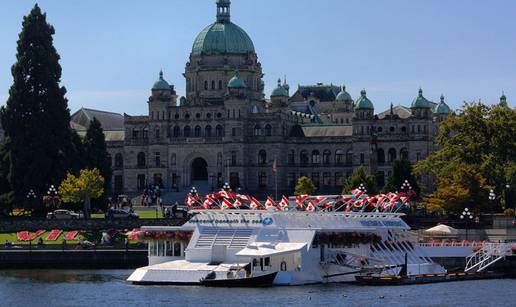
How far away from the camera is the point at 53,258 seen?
381ft

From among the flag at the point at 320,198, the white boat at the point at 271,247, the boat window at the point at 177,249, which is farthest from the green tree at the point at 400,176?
the boat window at the point at 177,249

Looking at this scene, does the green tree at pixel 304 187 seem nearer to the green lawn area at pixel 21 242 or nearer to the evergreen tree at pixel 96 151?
the evergreen tree at pixel 96 151

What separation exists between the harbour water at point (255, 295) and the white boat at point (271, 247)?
1.87 metres

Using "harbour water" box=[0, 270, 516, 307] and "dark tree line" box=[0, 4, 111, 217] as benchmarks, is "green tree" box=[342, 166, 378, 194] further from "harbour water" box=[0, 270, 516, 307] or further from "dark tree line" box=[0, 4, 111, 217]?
"harbour water" box=[0, 270, 516, 307]

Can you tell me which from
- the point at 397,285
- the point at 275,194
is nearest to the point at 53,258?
the point at 397,285

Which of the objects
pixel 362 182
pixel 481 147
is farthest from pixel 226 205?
pixel 362 182

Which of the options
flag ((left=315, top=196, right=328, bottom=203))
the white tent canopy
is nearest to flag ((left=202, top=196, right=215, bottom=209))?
flag ((left=315, top=196, right=328, bottom=203))

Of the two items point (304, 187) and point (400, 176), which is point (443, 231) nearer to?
point (400, 176)

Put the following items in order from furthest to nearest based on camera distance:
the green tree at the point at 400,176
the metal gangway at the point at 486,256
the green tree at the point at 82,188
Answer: the green tree at the point at 400,176 < the green tree at the point at 82,188 < the metal gangway at the point at 486,256

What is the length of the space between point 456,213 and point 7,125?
44.4 meters

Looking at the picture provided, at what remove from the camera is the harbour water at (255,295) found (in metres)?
87.0

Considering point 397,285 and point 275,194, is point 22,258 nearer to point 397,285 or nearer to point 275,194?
point 397,285

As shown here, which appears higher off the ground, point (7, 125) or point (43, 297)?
point (7, 125)

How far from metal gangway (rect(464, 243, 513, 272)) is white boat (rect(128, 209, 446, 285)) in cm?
671
